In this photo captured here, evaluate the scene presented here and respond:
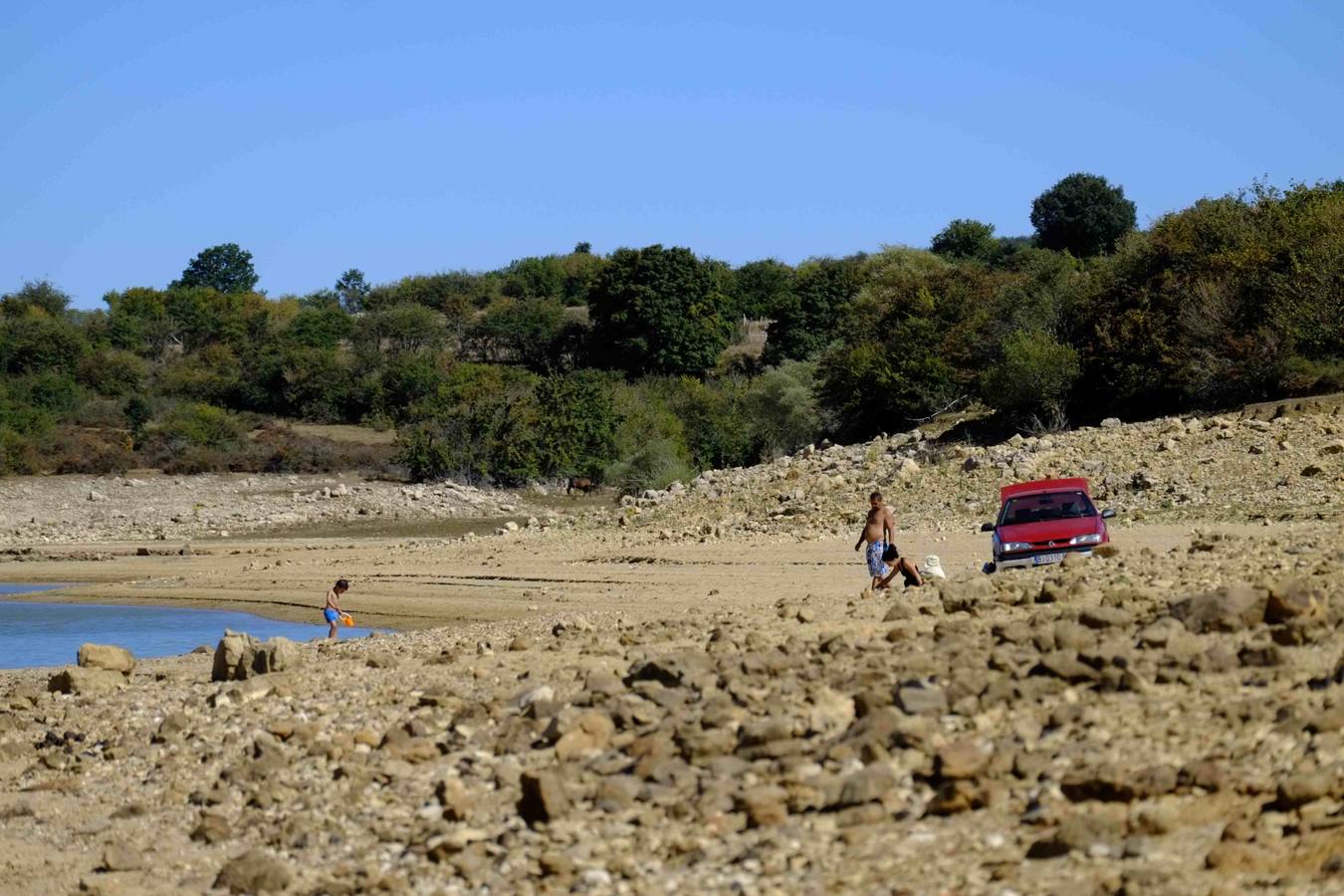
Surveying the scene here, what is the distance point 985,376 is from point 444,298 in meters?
64.1

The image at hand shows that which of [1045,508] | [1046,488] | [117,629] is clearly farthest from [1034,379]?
[117,629]

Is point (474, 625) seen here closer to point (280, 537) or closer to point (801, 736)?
point (801, 736)

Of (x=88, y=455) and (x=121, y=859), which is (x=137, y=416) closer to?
(x=88, y=455)

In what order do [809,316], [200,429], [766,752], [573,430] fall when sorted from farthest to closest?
[809,316]
[200,429]
[573,430]
[766,752]

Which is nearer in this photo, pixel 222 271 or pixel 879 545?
pixel 879 545

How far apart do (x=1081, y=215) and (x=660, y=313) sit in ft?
92.0

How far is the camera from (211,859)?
10.6 meters

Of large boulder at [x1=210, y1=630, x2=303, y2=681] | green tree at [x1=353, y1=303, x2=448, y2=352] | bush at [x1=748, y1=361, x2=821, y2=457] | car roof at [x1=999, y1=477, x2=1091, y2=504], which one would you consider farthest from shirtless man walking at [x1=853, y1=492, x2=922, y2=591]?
green tree at [x1=353, y1=303, x2=448, y2=352]

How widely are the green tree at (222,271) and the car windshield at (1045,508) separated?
109241 mm

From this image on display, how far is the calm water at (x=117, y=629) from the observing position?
24500 mm

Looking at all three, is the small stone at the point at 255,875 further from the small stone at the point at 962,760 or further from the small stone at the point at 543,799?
the small stone at the point at 962,760

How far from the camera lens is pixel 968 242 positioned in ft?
317

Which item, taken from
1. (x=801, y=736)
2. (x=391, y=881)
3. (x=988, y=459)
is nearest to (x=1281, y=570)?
(x=801, y=736)

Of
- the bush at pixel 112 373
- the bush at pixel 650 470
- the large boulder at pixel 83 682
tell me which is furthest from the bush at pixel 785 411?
the large boulder at pixel 83 682
